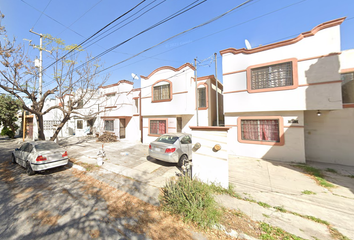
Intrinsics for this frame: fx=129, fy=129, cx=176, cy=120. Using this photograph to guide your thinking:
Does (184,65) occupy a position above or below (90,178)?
above

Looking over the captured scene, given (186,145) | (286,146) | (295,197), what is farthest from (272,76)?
(186,145)

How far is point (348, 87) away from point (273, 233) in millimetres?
9040

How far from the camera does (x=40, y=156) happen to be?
5680 millimetres

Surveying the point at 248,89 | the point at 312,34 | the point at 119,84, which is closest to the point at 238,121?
the point at 248,89

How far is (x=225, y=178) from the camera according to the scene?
14.0 feet

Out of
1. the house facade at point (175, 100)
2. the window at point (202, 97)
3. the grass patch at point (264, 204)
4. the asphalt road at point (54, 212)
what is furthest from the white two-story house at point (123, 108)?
the grass patch at point (264, 204)

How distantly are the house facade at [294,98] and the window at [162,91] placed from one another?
490 centimetres

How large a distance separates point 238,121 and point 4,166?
14003 millimetres

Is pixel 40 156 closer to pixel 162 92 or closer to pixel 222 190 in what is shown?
pixel 222 190

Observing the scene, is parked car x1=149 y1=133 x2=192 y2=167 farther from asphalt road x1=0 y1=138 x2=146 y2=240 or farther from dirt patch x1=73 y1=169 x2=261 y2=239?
asphalt road x1=0 y1=138 x2=146 y2=240

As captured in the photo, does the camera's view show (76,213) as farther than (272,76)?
No

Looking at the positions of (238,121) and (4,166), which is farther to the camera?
(238,121)

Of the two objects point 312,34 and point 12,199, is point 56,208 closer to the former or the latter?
point 12,199

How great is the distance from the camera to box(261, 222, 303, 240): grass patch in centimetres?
264
